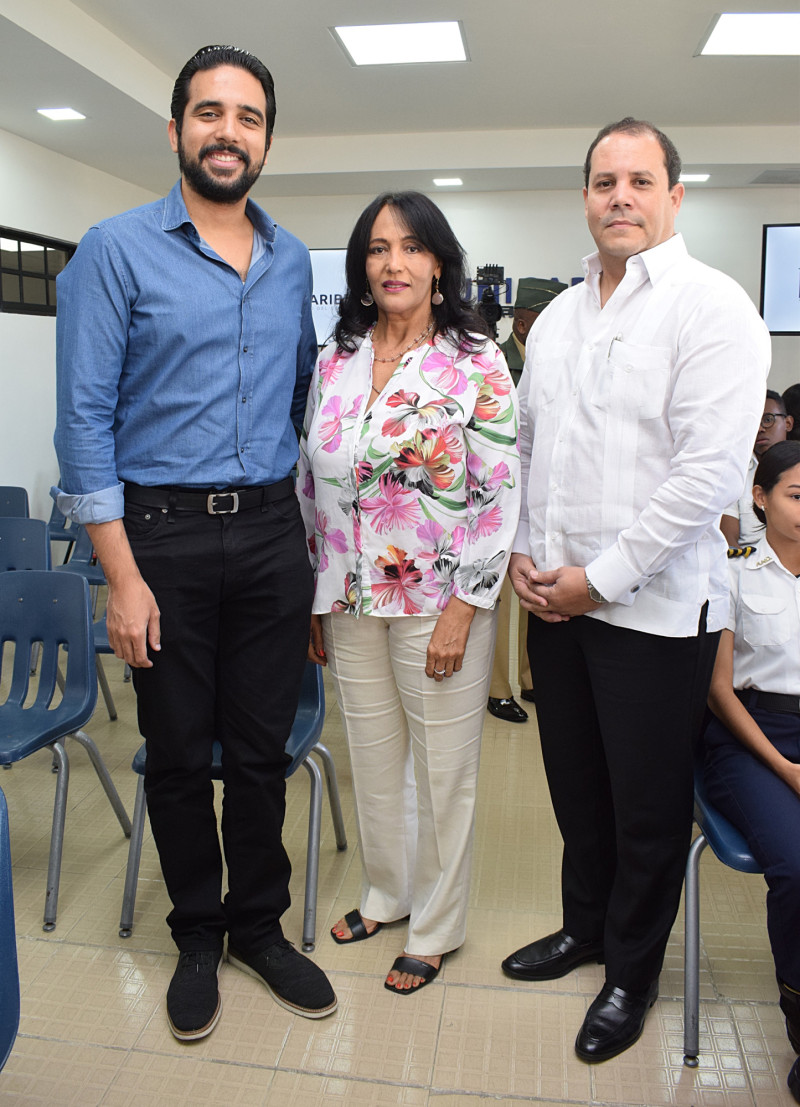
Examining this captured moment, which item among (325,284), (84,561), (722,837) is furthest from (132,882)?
(325,284)

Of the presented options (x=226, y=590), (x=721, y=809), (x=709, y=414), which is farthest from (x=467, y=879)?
(x=709, y=414)

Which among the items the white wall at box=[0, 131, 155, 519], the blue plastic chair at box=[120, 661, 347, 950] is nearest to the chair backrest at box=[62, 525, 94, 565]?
the white wall at box=[0, 131, 155, 519]

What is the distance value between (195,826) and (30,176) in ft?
17.1

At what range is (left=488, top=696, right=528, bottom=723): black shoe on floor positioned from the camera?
363 centimetres

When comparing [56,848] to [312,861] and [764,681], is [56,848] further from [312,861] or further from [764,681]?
[764,681]

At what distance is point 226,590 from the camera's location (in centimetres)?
184

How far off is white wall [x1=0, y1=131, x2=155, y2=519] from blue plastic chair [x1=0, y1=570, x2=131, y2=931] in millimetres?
3316

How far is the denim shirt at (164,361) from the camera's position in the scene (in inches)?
66.0

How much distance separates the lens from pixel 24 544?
3.49 metres

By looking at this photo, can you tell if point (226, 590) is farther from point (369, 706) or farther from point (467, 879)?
point (467, 879)

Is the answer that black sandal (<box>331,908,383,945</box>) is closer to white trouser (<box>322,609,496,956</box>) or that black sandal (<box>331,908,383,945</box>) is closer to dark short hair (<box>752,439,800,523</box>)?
white trouser (<box>322,609,496,956</box>)

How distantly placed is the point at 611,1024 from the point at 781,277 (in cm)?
645

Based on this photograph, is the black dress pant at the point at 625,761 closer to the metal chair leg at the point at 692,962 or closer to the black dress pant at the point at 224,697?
the metal chair leg at the point at 692,962

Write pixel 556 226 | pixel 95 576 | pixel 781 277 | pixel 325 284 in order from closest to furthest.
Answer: pixel 95 576 < pixel 781 277 < pixel 325 284 < pixel 556 226
